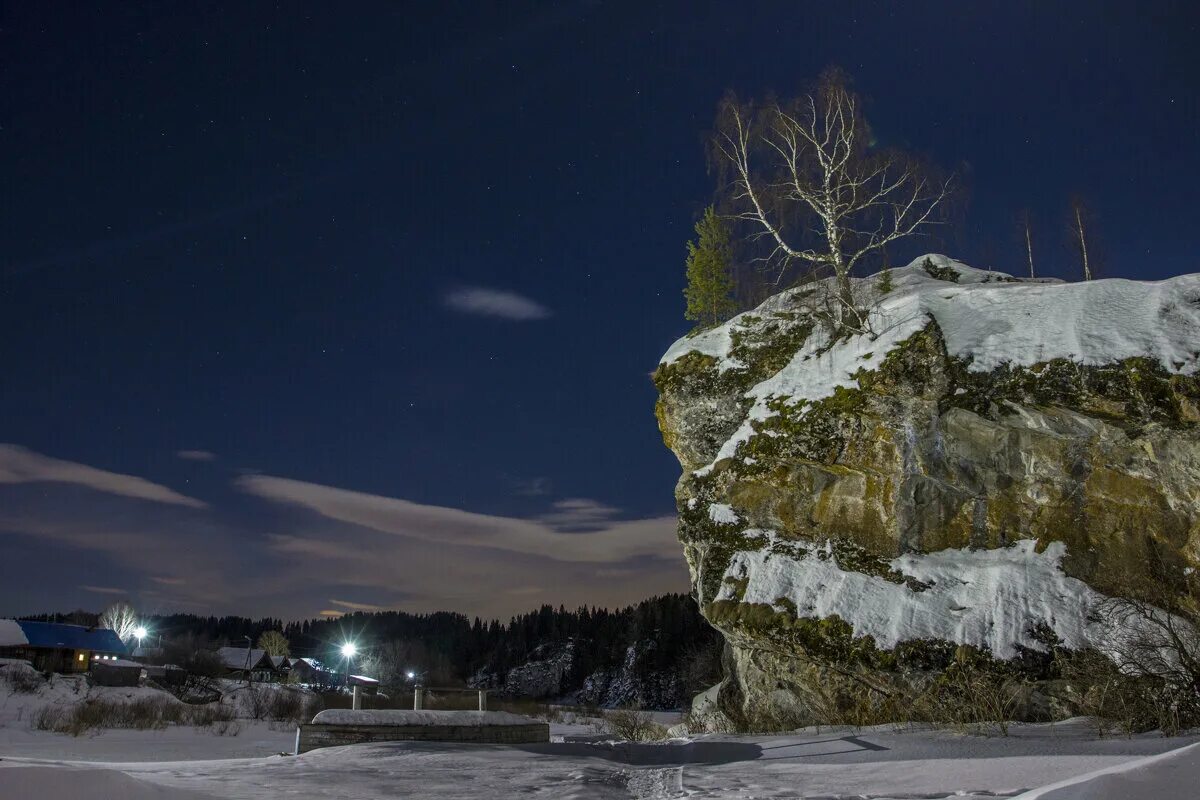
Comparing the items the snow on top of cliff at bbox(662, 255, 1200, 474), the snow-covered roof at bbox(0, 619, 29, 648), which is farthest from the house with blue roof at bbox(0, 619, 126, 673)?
the snow on top of cliff at bbox(662, 255, 1200, 474)

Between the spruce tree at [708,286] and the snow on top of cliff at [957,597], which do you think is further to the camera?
the spruce tree at [708,286]

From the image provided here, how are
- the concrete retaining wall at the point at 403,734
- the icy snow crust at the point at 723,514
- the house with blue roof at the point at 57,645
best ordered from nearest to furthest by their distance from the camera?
the concrete retaining wall at the point at 403,734, the icy snow crust at the point at 723,514, the house with blue roof at the point at 57,645

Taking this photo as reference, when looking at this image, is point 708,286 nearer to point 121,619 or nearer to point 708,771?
point 708,771

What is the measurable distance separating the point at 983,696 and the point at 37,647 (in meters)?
74.5

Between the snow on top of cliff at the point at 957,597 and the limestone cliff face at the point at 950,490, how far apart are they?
0.13 feet

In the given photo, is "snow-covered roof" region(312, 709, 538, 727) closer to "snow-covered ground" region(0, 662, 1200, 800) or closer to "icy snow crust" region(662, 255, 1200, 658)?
"snow-covered ground" region(0, 662, 1200, 800)

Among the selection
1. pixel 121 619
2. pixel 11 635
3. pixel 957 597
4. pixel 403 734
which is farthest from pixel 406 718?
pixel 121 619

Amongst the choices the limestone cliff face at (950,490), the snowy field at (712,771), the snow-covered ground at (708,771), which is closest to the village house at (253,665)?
the limestone cliff face at (950,490)

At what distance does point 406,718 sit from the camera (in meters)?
14.6

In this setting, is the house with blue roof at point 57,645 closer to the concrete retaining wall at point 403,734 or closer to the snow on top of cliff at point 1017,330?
the concrete retaining wall at point 403,734

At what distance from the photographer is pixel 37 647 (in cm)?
6241

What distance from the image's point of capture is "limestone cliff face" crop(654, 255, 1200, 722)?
50.4 ft

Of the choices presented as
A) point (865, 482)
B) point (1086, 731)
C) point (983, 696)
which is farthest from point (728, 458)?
point (1086, 731)

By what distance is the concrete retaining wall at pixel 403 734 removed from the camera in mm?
13930
